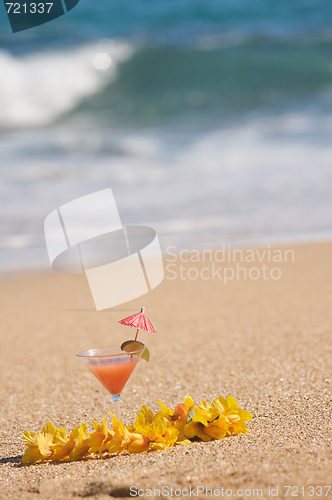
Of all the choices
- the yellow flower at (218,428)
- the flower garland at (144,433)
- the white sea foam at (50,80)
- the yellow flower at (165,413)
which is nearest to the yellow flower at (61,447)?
the flower garland at (144,433)

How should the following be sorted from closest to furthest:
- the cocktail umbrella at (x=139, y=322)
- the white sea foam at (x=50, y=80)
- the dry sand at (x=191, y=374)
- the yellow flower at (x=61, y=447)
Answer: the dry sand at (x=191, y=374), the cocktail umbrella at (x=139, y=322), the yellow flower at (x=61, y=447), the white sea foam at (x=50, y=80)

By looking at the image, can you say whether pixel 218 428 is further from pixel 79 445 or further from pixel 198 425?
pixel 79 445

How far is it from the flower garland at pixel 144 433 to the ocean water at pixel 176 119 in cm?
333

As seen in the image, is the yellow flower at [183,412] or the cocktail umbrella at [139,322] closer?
the cocktail umbrella at [139,322]

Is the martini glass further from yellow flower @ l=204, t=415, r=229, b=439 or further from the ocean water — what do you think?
the ocean water

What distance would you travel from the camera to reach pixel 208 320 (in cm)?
→ 330

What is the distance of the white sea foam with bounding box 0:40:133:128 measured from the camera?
10789mm

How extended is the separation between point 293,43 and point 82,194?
9605mm

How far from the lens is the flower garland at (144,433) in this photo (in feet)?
4.93

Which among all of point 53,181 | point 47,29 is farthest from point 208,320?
point 47,29

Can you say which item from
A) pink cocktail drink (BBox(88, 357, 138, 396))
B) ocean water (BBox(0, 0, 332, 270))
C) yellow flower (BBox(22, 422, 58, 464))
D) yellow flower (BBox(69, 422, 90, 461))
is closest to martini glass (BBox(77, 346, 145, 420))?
pink cocktail drink (BBox(88, 357, 138, 396))

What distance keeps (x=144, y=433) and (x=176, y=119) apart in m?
9.55

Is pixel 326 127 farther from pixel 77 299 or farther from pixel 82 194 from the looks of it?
pixel 77 299

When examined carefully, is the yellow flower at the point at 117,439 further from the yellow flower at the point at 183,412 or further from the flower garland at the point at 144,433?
the yellow flower at the point at 183,412
